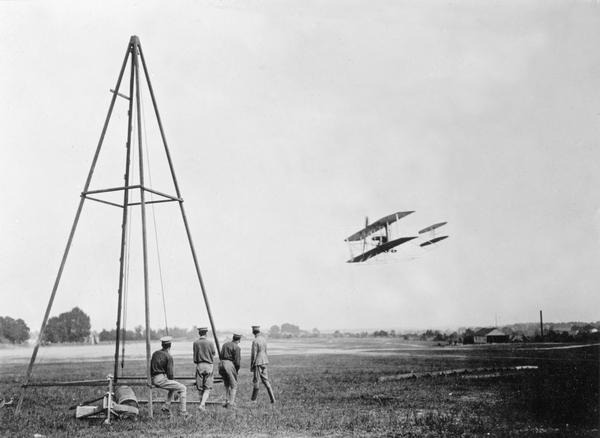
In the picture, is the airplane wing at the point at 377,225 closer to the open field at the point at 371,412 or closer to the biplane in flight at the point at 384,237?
the biplane in flight at the point at 384,237

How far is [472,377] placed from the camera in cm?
2000

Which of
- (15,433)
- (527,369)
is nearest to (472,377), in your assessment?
(527,369)

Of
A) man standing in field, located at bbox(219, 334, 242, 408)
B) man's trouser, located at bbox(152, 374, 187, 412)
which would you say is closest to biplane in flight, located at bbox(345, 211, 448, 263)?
man standing in field, located at bbox(219, 334, 242, 408)

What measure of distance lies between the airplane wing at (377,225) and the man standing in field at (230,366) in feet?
57.9

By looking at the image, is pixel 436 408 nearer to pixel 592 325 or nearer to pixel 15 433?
pixel 15 433

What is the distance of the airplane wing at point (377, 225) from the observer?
30239mm

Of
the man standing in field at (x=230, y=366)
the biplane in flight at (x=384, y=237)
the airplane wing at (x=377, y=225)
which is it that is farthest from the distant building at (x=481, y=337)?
the man standing in field at (x=230, y=366)

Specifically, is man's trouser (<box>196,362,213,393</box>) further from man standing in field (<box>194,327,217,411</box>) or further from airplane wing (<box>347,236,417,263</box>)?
airplane wing (<box>347,236,417,263</box>)

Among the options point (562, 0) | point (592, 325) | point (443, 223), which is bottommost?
point (592, 325)

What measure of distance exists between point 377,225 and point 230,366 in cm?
1913

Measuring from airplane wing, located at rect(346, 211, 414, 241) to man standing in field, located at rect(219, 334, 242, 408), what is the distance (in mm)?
17648

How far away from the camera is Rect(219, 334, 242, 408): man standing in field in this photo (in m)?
13.8

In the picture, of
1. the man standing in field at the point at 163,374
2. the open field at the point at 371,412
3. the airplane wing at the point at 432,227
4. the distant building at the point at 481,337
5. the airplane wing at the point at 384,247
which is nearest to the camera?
the open field at the point at 371,412

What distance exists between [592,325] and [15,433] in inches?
2989
